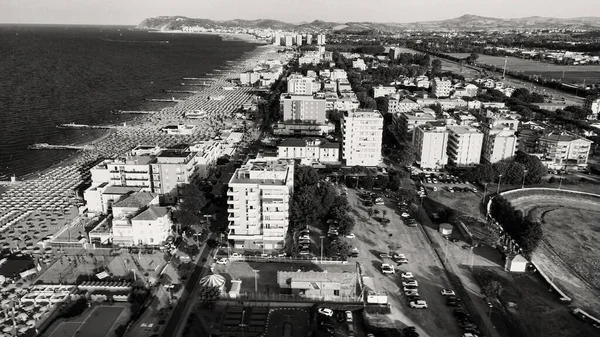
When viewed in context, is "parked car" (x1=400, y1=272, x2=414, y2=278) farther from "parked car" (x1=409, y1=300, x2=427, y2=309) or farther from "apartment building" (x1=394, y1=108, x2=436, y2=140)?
"apartment building" (x1=394, y1=108, x2=436, y2=140)

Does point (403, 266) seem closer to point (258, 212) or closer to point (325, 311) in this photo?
point (325, 311)

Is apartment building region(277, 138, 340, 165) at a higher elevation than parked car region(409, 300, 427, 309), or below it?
higher

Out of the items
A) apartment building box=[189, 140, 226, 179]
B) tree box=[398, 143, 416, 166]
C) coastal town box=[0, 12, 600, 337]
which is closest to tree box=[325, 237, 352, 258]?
coastal town box=[0, 12, 600, 337]

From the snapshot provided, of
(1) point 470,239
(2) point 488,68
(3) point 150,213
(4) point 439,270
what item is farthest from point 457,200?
(2) point 488,68

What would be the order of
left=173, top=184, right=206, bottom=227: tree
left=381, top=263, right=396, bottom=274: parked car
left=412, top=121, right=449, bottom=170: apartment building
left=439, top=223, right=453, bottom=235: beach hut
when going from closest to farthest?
left=381, top=263, right=396, bottom=274: parked car < left=173, top=184, right=206, bottom=227: tree < left=439, top=223, right=453, bottom=235: beach hut < left=412, top=121, right=449, bottom=170: apartment building

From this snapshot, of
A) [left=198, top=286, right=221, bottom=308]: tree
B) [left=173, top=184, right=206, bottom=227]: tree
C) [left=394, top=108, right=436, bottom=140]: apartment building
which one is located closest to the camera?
[left=198, top=286, right=221, bottom=308]: tree

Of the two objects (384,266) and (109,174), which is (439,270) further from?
(109,174)
